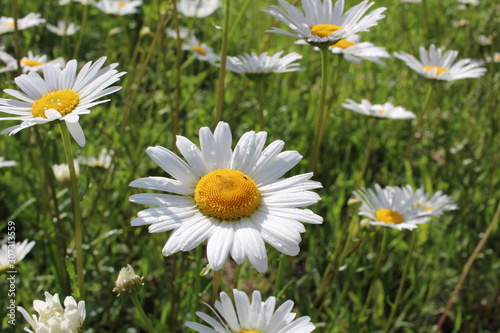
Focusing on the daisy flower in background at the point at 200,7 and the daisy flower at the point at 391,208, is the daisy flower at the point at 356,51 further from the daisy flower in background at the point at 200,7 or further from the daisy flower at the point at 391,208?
the daisy flower in background at the point at 200,7

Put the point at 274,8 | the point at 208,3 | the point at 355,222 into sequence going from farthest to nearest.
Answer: the point at 208,3
the point at 355,222
the point at 274,8

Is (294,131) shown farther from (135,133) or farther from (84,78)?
(84,78)

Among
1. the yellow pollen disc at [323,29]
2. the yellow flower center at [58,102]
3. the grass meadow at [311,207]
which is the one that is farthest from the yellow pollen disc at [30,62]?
the yellow pollen disc at [323,29]

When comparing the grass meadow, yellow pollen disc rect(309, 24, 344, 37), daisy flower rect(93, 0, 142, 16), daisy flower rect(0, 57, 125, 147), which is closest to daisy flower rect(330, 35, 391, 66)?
the grass meadow

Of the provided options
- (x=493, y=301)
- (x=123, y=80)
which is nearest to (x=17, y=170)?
(x=123, y=80)

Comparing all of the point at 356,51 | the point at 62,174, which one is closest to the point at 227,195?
the point at 62,174

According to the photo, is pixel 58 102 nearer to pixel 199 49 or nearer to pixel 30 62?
pixel 30 62

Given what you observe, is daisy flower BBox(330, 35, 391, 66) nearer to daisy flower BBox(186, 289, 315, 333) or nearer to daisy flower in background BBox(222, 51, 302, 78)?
daisy flower in background BBox(222, 51, 302, 78)

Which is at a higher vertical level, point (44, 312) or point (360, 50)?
point (360, 50)

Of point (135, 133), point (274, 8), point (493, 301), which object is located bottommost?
point (493, 301)
